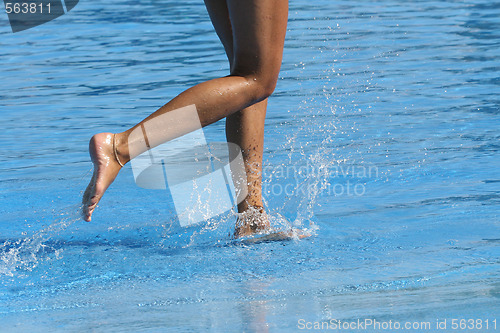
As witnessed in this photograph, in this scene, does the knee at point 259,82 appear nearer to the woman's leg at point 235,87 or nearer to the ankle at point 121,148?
the woman's leg at point 235,87

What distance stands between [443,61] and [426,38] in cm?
127

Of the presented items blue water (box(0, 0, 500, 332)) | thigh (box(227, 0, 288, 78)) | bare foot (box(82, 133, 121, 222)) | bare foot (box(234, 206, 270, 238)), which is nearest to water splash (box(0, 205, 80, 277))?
blue water (box(0, 0, 500, 332))

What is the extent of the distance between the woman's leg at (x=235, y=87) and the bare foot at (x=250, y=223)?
0.55 meters

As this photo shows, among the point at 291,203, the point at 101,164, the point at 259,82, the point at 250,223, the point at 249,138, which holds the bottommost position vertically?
the point at 291,203

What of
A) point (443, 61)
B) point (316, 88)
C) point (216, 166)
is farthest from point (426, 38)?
point (216, 166)

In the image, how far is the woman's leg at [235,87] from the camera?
256cm

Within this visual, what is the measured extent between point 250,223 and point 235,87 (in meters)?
0.65

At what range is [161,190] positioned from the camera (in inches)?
151

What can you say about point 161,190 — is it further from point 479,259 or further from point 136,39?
point 136,39

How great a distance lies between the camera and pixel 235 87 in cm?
267

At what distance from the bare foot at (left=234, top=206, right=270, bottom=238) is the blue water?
0.09 meters

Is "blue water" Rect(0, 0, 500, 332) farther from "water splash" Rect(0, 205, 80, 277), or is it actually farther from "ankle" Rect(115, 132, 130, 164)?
"ankle" Rect(115, 132, 130, 164)

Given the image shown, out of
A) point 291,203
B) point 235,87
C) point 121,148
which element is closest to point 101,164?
point 121,148

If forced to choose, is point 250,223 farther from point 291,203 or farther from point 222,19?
point 222,19
